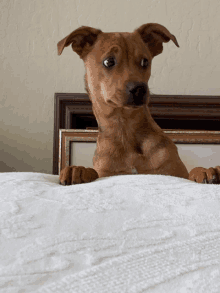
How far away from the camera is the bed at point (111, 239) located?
243mm

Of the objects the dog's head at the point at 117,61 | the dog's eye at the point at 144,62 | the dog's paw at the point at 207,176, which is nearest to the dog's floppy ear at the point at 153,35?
the dog's head at the point at 117,61

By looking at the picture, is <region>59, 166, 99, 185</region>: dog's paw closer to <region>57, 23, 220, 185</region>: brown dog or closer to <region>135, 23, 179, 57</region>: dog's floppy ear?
<region>57, 23, 220, 185</region>: brown dog

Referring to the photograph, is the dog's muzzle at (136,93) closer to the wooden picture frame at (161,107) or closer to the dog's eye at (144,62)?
the dog's eye at (144,62)

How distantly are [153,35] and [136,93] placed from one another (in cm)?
37

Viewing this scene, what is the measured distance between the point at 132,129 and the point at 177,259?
0.76 m

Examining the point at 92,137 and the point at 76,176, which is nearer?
the point at 76,176

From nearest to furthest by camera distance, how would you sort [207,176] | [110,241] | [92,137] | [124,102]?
[110,241], [207,176], [124,102], [92,137]

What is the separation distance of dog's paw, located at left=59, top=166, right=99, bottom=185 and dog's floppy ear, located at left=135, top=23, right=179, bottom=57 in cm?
59

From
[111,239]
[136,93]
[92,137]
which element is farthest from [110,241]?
[92,137]

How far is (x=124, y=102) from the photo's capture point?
89cm

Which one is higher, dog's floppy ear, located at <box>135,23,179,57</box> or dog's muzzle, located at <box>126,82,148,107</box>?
dog's floppy ear, located at <box>135,23,179,57</box>

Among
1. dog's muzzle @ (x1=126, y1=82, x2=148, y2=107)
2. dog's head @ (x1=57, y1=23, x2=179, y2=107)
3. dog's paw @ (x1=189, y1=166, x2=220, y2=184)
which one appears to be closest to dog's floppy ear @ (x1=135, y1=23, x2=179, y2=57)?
dog's head @ (x1=57, y1=23, x2=179, y2=107)

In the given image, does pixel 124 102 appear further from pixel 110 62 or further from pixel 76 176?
pixel 76 176

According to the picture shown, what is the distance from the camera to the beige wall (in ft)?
6.53
